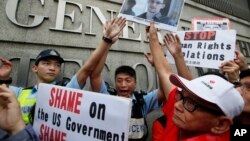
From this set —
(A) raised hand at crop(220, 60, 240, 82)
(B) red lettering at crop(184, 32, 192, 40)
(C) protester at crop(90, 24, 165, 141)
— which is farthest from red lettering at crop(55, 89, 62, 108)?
(B) red lettering at crop(184, 32, 192, 40)

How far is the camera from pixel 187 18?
579cm

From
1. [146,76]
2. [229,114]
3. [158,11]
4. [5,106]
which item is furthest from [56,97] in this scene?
[146,76]

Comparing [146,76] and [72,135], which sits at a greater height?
[146,76]

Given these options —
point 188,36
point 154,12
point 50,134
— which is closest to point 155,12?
point 154,12

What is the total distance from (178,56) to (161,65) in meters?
0.25

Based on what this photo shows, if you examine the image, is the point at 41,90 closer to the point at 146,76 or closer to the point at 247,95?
the point at 247,95

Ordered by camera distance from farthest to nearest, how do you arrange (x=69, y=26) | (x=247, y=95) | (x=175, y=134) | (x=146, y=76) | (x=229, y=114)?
(x=146, y=76)
(x=69, y=26)
(x=247, y=95)
(x=175, y=134)
(x=229, y=114)

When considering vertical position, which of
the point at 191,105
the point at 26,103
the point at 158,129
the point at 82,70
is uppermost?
the point at 82,70

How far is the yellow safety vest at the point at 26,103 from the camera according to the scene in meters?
2.50

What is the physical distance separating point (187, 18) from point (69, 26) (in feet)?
9.35

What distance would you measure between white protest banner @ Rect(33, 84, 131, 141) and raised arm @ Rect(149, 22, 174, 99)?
1.89ft

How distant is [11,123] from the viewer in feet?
5.50

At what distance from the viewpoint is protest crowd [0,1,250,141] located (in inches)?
55.7

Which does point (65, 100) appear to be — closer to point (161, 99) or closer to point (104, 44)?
point (104, 44)
